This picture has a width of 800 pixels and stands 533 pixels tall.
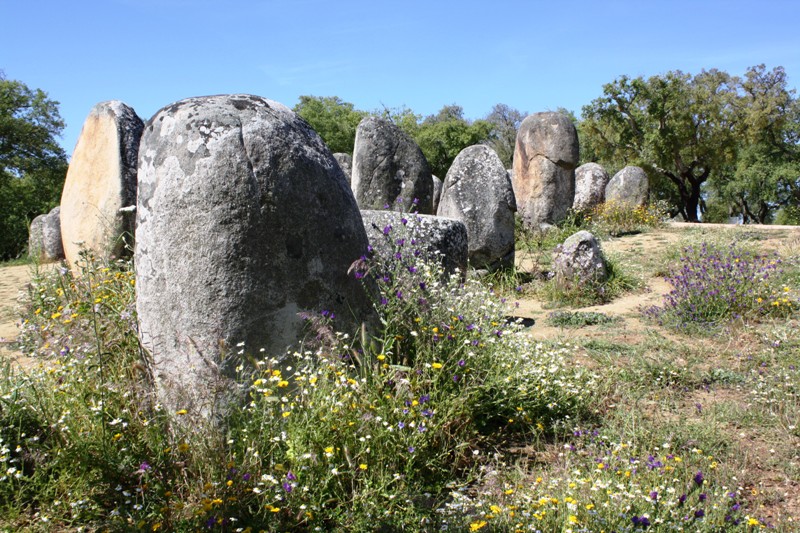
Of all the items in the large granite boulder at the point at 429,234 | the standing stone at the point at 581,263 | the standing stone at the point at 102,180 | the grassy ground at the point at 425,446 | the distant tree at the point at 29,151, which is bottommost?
the grassy ground at the point at 425,446

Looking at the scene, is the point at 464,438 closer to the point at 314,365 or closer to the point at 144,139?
the point at 314,365

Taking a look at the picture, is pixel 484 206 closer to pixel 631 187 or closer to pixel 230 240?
pixel 230 240

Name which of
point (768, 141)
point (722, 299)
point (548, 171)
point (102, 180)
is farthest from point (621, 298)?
point (768, 141)

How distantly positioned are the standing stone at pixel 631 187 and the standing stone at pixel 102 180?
16.4m

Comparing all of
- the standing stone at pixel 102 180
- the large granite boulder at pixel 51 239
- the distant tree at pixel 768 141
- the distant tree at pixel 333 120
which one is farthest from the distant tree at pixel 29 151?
the distant tree at pixel 768 141

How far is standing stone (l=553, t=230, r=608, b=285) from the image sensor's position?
9.50 meters

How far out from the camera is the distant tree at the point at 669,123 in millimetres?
29375

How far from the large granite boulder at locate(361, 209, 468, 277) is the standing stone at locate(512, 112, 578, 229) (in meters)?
8.72

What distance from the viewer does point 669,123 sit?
29.6 meters

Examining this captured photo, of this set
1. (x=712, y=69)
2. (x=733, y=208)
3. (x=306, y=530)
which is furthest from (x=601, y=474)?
(x=733, y=208)

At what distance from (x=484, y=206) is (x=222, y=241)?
24.5 feet

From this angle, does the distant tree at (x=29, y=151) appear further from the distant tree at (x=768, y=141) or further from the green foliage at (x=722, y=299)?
the distant tree at (x=768, y=141)

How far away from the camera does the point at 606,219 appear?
1780 cm

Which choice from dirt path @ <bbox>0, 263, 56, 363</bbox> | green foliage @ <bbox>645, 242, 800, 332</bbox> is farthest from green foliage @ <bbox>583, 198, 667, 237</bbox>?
dirt path @ <bbox>0, 263, 56, 363</bbox>
